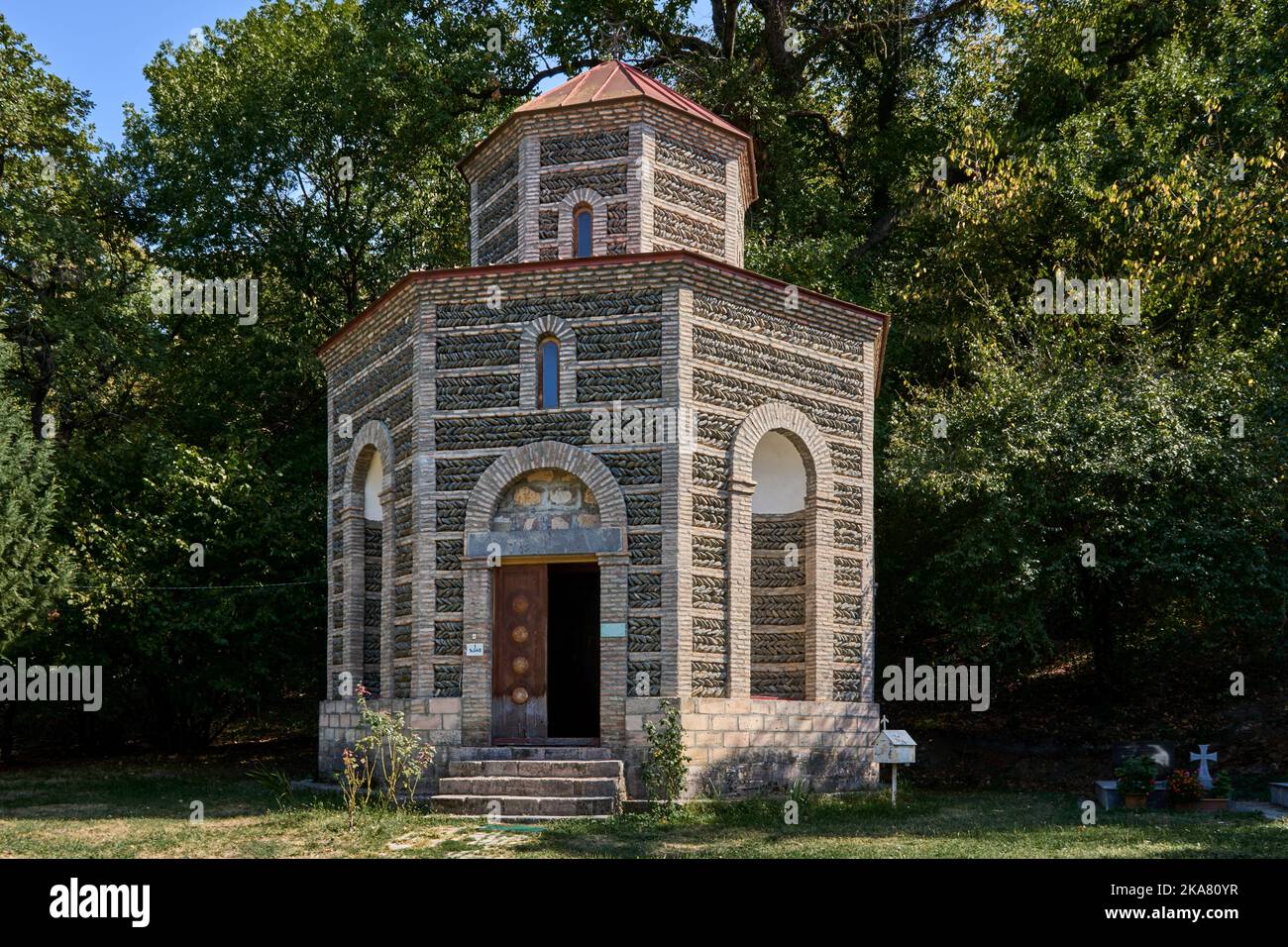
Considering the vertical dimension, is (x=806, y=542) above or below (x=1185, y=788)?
above

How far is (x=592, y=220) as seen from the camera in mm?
17734

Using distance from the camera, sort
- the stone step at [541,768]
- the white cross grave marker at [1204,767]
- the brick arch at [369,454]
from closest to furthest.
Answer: the stone step at [541,768], the white cross grave marker at [1204,767], the brick arch at [369,454]

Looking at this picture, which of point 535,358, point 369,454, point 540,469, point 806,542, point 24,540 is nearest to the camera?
point 540,469

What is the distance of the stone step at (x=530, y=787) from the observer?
47.5 feet

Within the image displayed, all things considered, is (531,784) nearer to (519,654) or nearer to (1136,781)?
(519,654)

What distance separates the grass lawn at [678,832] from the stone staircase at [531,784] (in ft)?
1.79

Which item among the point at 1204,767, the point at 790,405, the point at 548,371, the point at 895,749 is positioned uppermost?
the point at 548,371

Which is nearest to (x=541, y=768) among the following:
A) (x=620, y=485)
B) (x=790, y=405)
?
(x=620, y=485)

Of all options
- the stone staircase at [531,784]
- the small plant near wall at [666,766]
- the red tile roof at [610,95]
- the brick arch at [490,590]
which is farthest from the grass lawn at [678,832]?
→ the red tile roof at [610,95]

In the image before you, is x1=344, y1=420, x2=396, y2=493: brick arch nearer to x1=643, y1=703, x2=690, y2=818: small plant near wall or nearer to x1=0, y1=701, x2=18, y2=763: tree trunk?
x1=643, y1=703, x2=690, y2=818: small plant near wall

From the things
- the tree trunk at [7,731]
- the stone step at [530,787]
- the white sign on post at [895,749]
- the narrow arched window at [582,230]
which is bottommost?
the tree trunk at [7,731]

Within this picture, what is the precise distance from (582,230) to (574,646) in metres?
7.03

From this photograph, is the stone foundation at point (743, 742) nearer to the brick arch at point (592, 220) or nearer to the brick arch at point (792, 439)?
the brick arch at point (792, 439)

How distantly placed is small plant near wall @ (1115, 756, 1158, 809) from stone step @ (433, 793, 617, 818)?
23.3 feet
